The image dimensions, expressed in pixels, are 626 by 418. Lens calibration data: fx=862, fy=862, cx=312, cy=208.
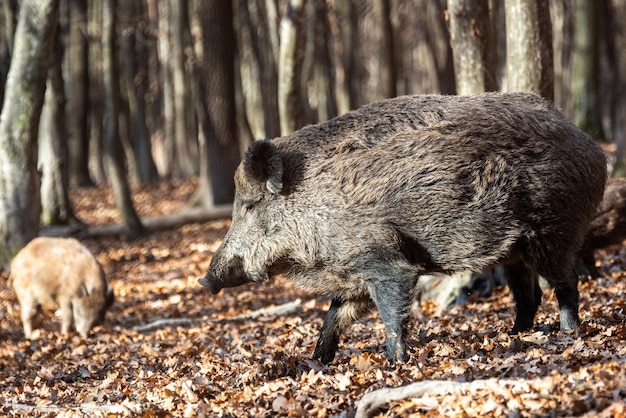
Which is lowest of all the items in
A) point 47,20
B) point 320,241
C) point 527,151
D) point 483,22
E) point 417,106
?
point 320,241

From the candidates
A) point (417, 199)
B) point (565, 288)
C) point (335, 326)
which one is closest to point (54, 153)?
point (335, 326)

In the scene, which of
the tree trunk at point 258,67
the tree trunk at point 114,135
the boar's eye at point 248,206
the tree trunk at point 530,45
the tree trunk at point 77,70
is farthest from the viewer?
the tree trunk at point 258,67

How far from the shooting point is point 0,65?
74.2ft

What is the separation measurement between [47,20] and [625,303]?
8551 millimetres

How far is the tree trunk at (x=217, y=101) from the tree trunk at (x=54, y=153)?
9.29 feet

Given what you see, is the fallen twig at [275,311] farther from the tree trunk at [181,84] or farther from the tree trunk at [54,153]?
the tree trunk at [181,84]

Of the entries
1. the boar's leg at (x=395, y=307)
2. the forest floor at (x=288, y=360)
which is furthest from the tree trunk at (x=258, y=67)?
the boar's leg at (x=395, y=307)

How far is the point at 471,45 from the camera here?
8.79m

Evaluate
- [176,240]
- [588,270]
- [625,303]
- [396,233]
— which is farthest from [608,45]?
[396,233]

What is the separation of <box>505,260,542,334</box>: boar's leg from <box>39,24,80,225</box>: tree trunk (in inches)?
430

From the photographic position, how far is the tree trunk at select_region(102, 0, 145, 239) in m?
15.2

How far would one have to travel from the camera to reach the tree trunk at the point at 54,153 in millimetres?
15750

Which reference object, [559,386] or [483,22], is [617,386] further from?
[483,22]

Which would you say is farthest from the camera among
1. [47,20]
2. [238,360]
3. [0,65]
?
[0,65]
